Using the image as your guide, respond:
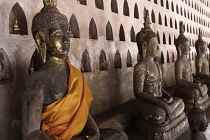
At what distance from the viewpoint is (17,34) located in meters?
2.58

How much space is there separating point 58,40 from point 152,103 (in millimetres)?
1892

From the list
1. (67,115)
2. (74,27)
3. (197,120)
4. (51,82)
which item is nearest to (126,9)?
(74,27)

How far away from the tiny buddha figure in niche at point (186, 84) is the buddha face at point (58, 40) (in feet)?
10.2

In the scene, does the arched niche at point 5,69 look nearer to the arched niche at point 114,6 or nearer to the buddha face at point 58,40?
the buddha face at point 58,40

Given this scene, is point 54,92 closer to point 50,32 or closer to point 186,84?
point 50,32

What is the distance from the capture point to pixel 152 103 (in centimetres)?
346

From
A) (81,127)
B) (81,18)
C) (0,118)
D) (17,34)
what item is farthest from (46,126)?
(81,18)

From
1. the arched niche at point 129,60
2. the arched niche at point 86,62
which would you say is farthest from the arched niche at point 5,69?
the arched niche at point 129,60

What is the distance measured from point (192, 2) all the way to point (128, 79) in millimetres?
5373

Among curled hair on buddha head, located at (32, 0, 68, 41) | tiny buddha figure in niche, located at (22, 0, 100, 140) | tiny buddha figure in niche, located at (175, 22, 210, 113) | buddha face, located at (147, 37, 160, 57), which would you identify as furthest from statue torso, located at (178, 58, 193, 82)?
curled hair on buddha head, located at (32, 0, 68, 41)

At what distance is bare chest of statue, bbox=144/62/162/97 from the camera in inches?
144

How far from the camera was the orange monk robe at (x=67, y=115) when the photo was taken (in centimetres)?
207

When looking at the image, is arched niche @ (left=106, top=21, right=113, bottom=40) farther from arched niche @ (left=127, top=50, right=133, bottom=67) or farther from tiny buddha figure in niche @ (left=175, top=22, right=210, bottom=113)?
tiny buddha figure in niche @ (left=175, top=22, right=210, bottom=113)

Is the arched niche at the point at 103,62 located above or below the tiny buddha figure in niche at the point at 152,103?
above
